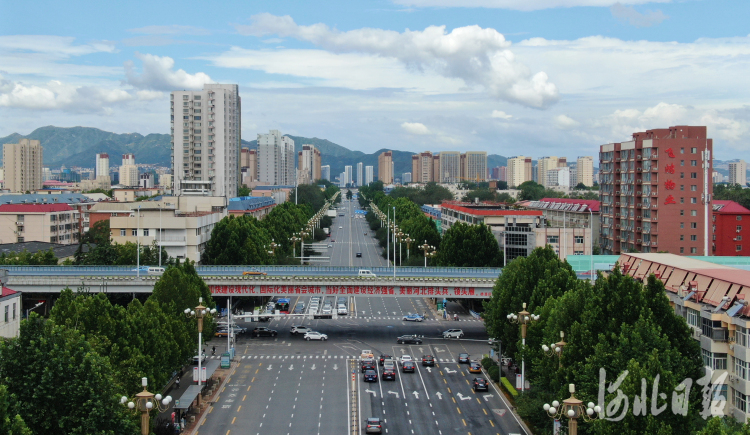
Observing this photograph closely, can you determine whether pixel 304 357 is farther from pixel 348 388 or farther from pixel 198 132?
pixel 198 132

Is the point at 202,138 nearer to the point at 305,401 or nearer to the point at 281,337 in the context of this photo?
the point at 281,337

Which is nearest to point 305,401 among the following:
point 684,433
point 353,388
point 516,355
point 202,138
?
point 353,388

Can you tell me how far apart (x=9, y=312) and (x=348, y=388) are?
18.7 m

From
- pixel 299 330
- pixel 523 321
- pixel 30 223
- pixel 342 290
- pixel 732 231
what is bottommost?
pixel 299 330

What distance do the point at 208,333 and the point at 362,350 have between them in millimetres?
12890

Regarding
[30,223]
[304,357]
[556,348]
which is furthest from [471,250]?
[30,223]

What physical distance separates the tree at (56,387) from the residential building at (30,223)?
8236 centimetres

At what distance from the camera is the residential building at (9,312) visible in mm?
37969

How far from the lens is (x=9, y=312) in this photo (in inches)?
1533

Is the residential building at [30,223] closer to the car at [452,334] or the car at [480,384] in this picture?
the car at [452,334]

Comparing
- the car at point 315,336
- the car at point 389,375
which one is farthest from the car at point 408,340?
the car at point 389,375

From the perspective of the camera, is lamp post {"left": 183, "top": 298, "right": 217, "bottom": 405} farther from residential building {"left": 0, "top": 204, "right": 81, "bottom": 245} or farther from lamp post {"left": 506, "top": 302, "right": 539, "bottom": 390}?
residential building {"left": 0, "top": 204, "right": 81, "bottom": 245}

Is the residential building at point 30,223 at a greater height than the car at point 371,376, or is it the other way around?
the residential building at point 30,223

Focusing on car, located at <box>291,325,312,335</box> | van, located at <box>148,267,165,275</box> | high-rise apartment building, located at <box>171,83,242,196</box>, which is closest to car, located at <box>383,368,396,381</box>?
car, located at <box>291,325,312,335</box>
